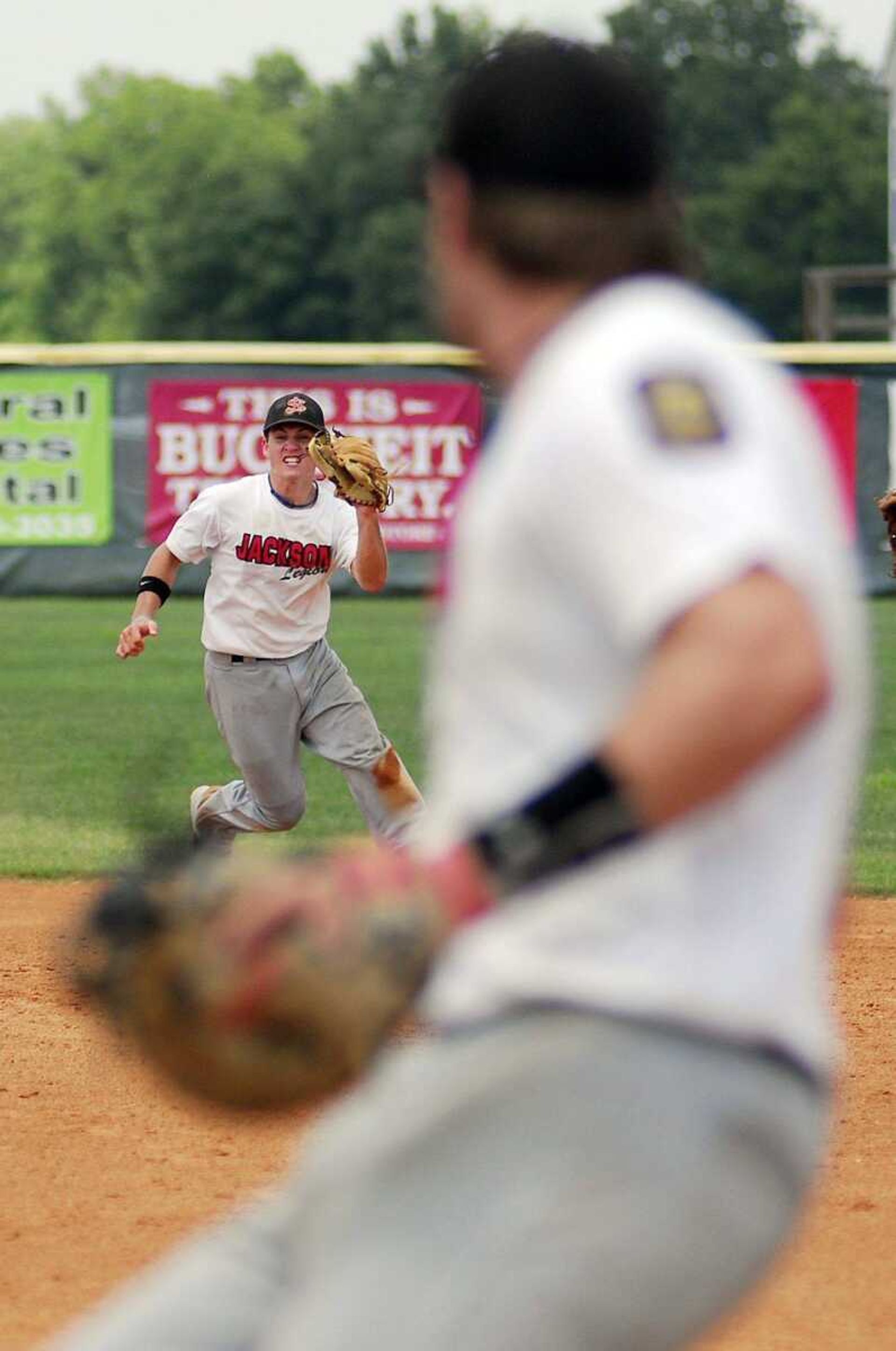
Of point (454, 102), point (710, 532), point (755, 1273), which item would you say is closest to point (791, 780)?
point (710, 532)

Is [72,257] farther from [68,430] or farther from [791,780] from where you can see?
[791,780]

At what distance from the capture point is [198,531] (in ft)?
31.7

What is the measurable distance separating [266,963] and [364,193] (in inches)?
2939

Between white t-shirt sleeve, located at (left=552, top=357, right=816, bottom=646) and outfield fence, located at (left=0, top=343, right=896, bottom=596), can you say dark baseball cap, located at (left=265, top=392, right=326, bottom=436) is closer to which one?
white t-shirt sleeve, located at (left=552, top=357, right=816, bottom=646)

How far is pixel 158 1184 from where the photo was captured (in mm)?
5812

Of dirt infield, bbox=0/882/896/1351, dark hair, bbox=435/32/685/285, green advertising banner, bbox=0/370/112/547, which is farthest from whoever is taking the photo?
green advertising banner, bbox=0/370/112/547

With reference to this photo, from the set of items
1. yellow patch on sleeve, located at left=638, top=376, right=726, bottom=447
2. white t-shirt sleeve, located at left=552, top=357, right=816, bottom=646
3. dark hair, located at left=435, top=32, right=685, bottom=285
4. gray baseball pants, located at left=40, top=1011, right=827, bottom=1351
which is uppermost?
dark hair, located at left=435, top=32, right=685, bottom=285

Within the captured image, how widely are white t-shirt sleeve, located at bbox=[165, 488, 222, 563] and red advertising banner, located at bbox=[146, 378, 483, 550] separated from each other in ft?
48.9

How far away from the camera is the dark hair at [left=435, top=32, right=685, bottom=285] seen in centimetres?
219

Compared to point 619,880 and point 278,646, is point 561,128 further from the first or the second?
point 278,646

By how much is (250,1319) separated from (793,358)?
23.4m

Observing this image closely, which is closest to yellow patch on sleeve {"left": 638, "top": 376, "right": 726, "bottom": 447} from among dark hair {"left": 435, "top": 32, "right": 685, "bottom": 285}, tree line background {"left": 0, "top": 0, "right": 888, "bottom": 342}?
dark hair {"left": 435, "top": 32, "right": 685, "bottom": 285}

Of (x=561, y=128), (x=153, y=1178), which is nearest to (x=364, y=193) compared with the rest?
(x=153, y=1178)

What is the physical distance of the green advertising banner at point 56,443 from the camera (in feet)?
81.4
